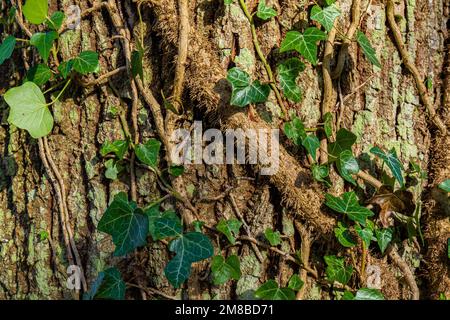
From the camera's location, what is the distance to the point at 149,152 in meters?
1.37

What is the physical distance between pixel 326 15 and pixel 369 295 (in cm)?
76

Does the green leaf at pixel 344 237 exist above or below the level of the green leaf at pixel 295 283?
above

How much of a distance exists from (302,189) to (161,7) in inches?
24.7

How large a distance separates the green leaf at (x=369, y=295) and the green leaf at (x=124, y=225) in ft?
1.96

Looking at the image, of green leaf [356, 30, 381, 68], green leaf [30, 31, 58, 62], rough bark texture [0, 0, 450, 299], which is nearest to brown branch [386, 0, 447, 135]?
rough bark texture [0, 0, 450, 299]

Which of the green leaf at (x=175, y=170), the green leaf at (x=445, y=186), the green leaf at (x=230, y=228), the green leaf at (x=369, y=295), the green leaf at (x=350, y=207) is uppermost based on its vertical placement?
the green leaf at (x=175, y=170)

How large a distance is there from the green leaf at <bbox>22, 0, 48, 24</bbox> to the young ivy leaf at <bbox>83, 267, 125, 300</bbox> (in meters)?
0.71

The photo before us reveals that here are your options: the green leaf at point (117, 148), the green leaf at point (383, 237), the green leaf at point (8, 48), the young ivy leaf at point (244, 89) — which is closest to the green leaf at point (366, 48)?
the young ivy leaf at point (244, 89)

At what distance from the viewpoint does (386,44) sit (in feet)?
4.87

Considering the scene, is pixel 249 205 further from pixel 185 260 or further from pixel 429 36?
pixel 429 36

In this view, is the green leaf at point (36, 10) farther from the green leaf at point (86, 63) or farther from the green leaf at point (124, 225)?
the green leaf at point (124, 225)

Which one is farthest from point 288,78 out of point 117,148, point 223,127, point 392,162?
point 117,148

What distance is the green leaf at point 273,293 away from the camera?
133 cm

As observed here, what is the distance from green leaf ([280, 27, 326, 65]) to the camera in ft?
4.41
